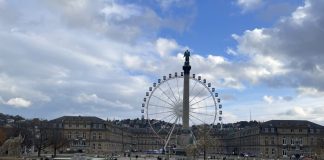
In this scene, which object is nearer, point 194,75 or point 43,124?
point 194,75

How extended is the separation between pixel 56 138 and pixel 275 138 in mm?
83056

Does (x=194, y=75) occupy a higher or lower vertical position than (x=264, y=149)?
higher

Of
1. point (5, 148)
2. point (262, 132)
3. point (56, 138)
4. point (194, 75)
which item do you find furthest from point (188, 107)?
point (262, 132)

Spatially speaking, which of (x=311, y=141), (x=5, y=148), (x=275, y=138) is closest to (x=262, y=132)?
(x=275, y=138)

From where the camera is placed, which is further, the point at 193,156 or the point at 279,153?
the point at 279,153

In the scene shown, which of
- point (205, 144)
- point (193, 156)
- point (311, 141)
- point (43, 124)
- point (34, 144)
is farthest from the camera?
point (311, 141)

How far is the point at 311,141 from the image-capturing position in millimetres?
191500

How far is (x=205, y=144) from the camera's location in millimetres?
137875

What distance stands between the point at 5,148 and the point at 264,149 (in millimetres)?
128378

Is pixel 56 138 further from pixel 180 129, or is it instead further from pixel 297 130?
pixel 297 130

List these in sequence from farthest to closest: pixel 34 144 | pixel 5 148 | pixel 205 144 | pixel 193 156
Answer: pixel 34 144 → pixel 205 144 → pixel 193 156 → pixel 5 148

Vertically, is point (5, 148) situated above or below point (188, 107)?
below

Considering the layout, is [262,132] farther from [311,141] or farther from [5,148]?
[5,148]

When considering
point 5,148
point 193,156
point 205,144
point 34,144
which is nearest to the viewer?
point 5,148
